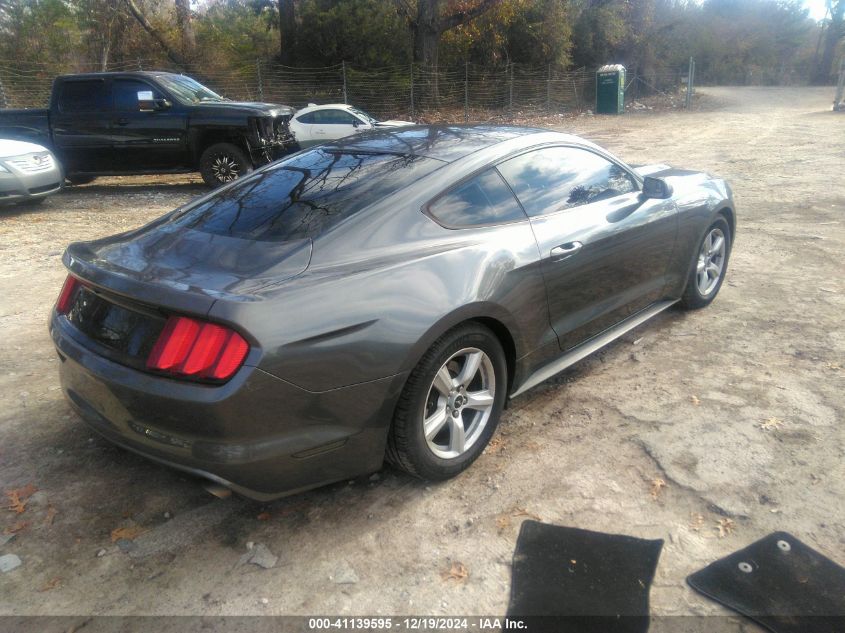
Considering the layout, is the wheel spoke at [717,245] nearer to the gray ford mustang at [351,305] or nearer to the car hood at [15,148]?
the gray ford mustang at [351,305]

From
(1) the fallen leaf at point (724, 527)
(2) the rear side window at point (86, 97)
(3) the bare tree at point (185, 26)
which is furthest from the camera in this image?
(3) the bare tree at point (185, 26)

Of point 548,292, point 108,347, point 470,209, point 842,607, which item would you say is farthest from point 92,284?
point 842,607

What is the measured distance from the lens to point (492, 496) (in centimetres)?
302

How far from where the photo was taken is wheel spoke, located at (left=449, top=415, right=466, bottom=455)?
3.06 metres

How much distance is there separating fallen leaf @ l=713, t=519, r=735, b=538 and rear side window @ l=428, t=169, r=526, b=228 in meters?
1.64

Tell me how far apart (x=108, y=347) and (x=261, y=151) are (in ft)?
27.4

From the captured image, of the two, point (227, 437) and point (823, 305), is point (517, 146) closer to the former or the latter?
point (227, 437)

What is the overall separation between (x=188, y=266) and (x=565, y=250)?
1.84 metres

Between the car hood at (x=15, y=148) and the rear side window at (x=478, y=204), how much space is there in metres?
7.96

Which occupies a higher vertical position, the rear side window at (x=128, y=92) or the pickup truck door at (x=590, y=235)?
the rear side window at (x=128, y=92)

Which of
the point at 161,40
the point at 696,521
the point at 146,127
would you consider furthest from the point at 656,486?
the point at 161,40

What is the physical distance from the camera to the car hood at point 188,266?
2.50 meters

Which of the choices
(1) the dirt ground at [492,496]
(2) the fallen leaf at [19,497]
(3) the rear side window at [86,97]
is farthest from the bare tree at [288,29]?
(2) the fallen leaf at [19,497]

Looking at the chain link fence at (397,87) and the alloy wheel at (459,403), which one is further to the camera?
the chain link fence at (397,87)
